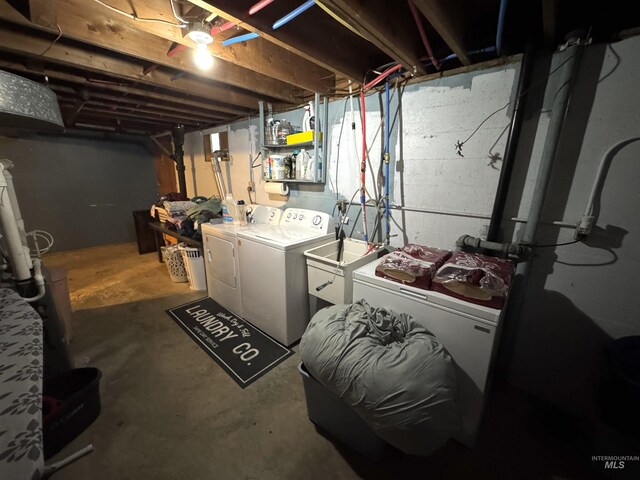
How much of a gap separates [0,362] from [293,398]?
132 cm

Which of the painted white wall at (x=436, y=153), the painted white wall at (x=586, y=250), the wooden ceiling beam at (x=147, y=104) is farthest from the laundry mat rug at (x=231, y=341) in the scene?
the wooden ceiling beam at (x=147, y=104)

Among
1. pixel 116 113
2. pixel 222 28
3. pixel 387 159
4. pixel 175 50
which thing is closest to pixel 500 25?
pixel 387 159

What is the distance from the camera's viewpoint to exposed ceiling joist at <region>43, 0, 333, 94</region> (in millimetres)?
1248

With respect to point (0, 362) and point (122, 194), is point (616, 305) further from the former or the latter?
point (122, 194)

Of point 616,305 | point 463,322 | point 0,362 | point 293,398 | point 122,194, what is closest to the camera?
point 0,362

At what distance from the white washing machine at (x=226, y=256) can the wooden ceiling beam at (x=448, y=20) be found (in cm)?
187

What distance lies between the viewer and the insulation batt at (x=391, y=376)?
96 cm

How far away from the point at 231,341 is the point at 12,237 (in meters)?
1.44

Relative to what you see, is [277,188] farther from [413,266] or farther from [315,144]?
[413,266]

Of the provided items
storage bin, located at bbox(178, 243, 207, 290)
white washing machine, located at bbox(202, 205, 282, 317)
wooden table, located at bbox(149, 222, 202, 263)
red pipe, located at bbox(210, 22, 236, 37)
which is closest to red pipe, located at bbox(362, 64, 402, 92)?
red pipe, located at bbox(210, 22, 236, 37)

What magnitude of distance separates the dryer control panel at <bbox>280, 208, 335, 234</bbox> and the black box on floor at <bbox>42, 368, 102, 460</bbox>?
1.74 meters

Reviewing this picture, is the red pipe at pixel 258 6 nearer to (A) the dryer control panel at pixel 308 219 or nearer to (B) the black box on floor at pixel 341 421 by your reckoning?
(A) the dryer control panel at pixel 308 219

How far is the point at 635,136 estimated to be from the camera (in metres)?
1.19

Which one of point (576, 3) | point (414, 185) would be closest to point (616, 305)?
point (414, 185)
